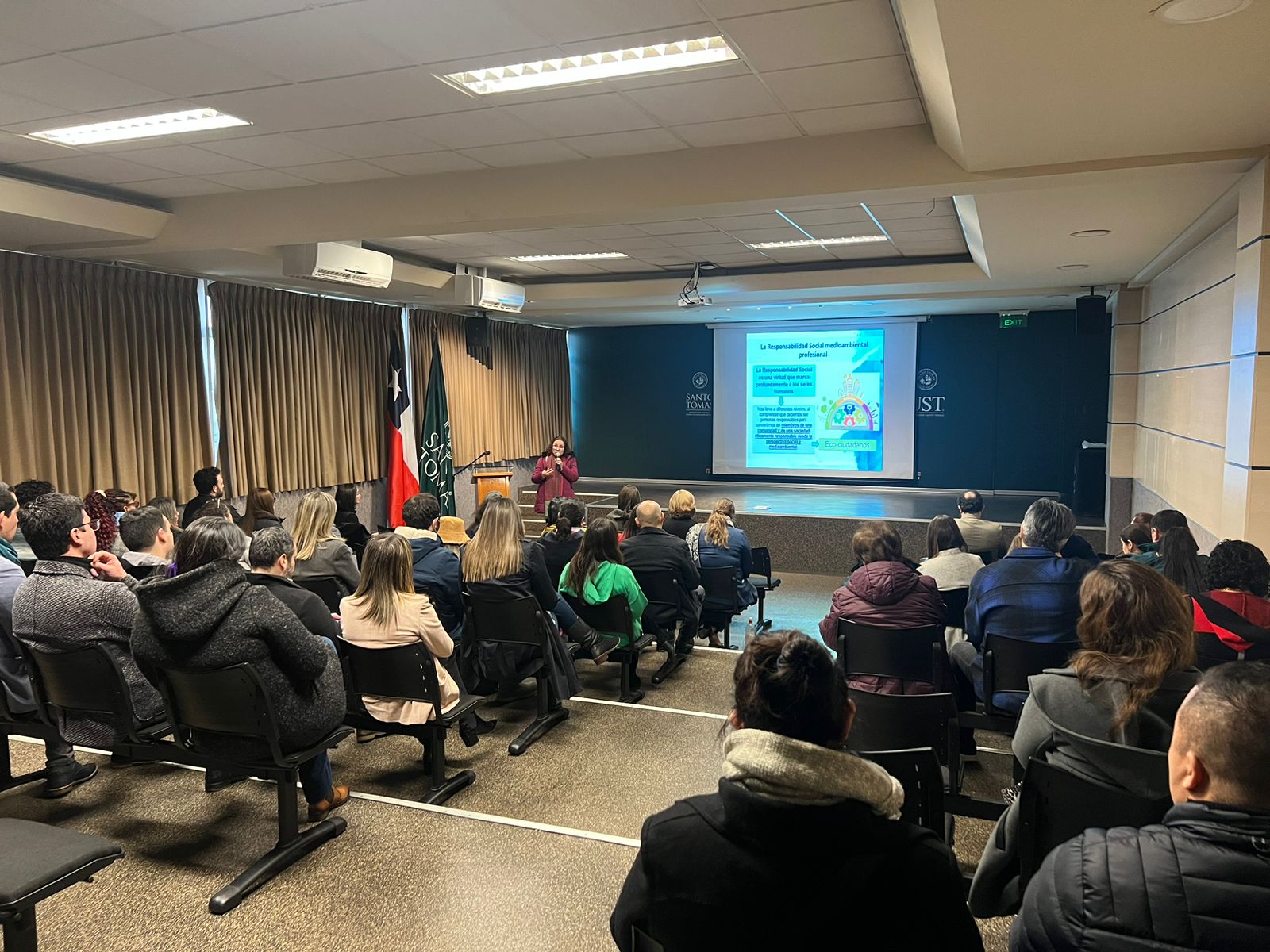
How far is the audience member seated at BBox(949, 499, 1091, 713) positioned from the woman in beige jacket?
211 centimetres

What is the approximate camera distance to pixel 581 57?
312 cm

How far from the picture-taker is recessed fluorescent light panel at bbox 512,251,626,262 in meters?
7.49

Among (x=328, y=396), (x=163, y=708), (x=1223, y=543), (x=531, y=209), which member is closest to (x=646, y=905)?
(x=163, y=708)

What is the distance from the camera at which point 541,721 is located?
155 inches

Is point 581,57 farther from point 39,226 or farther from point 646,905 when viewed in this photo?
point 39,226

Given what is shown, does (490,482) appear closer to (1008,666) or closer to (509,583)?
(509,583)

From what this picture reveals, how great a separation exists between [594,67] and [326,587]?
2666mm

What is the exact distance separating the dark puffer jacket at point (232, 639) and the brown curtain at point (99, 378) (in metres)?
3.92

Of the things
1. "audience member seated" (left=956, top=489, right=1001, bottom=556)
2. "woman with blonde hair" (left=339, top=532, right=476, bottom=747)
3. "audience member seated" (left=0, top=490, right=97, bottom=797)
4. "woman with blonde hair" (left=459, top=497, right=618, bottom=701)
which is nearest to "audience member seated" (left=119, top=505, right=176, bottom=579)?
"audience member seated" (left=0, top=490, right=97, bottom=797)

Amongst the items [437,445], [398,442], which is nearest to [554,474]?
[437,445]

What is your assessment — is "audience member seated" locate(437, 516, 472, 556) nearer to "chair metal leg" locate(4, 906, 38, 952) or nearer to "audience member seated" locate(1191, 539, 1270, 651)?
"chair metal leg" locate(4, 906, 38, 952)

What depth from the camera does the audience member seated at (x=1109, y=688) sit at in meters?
1.97

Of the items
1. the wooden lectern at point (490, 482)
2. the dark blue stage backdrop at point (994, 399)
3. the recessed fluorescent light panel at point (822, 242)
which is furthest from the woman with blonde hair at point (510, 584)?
the dark blue stage backdrop at point (994, 399)

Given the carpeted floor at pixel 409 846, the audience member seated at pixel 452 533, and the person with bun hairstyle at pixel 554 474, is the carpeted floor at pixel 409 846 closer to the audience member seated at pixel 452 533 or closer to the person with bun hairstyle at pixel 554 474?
the audience member seated at pixel 452 533
